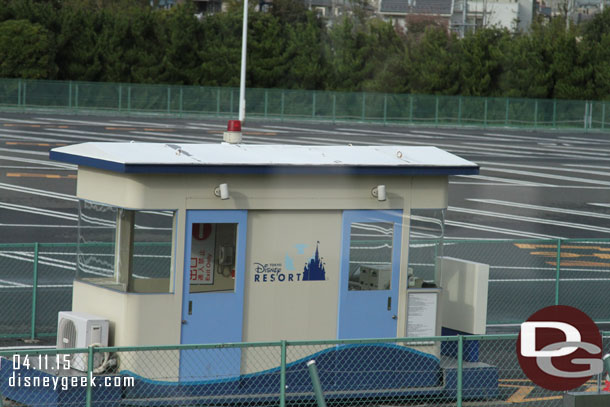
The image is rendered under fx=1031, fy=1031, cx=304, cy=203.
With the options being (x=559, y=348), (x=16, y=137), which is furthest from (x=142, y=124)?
(x=559, y=348)

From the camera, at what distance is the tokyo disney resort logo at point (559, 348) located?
8.62 meters

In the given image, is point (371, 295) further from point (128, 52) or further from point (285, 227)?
point (128, 52)

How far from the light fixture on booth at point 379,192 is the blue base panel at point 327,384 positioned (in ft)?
5.12

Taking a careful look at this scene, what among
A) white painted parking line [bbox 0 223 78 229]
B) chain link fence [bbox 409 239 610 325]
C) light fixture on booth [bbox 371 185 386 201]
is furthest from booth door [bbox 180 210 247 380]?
white painted parking line [bbox 0 223 78 229]

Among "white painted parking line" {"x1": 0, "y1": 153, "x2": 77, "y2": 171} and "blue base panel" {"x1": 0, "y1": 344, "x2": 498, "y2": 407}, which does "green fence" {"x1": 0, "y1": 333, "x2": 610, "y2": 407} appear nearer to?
"blue base panel" {"x1": 0, "y1": 344, "x2": 498, "y2": 407}

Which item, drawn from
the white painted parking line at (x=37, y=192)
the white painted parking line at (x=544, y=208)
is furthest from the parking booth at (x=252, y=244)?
the white painted parking line at (x=544, y=208)

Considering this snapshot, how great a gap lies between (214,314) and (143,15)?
2034 inches

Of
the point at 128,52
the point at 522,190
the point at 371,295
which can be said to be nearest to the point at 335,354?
the point at 371,295

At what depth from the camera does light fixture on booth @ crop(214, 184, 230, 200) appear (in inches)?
404

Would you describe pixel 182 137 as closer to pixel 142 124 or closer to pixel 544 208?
pixel 142 124

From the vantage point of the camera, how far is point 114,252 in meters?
10.7

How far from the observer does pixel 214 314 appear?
1038 centimetres

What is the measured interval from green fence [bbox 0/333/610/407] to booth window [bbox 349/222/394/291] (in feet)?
2.41

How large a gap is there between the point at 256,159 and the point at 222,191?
1.78ft
